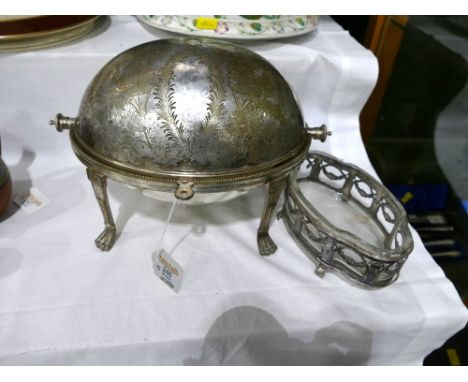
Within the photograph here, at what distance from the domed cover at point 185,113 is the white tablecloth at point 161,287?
290 mm

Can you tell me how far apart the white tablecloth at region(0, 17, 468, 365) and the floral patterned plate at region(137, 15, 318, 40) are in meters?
0.07

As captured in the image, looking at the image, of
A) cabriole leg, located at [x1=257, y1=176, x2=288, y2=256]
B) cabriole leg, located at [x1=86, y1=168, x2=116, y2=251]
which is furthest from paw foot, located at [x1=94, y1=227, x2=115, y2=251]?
cabriole leg, located at [x1=257, y1=176, x2=288, y2=256]

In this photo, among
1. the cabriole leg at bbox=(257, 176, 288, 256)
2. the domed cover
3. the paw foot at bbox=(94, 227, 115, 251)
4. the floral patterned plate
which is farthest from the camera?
the floral patterned plate

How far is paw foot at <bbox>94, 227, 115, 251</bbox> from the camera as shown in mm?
887

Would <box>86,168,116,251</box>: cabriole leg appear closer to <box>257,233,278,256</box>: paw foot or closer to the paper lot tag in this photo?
the paper lot tag

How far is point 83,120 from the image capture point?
72 cm

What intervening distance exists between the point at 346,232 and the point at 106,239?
20.6 inches

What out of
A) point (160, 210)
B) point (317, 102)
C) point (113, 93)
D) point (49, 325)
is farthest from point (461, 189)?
point (49, 325)

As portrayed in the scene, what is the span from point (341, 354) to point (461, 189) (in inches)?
26.3

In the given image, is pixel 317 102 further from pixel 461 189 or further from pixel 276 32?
pixel 461 189

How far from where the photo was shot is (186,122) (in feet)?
2.14

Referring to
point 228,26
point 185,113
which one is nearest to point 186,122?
point 185,113

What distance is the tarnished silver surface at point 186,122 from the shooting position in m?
0.66

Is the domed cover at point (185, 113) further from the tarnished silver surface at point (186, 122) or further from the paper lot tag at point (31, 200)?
the paper lot tag at point (31, 200)
